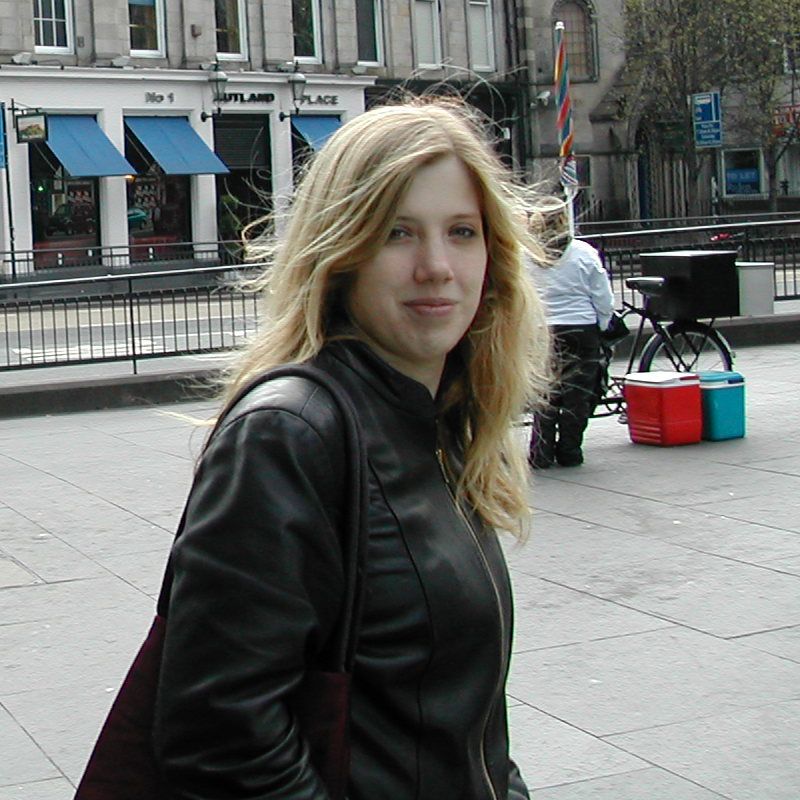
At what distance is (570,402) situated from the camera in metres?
11.0

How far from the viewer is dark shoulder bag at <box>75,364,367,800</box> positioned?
202 cm

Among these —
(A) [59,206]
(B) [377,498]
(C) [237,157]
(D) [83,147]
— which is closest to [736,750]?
(B) [377,498]

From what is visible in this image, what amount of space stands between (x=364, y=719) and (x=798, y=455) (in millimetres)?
9422

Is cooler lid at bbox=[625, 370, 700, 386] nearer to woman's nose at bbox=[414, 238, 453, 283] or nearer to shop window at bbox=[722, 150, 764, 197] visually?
woman's nose at bbox=[414, 238, 453, 283]

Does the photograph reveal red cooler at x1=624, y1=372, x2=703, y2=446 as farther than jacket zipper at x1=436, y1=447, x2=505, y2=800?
Yes

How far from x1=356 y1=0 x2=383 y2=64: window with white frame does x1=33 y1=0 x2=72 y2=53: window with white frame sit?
826cm

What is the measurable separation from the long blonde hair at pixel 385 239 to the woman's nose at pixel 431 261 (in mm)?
64

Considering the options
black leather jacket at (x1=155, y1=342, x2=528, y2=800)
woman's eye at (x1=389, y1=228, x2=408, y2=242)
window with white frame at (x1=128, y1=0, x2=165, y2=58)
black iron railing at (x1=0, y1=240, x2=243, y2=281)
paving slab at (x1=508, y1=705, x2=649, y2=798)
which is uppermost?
window with white frame at (x1=128, y1=0, x2=165, y2=58)

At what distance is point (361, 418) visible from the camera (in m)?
2.17

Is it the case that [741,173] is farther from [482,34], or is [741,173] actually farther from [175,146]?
[175,146]

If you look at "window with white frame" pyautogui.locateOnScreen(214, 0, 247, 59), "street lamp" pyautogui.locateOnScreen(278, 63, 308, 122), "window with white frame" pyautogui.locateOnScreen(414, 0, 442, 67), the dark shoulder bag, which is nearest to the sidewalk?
the dark shoulder bag

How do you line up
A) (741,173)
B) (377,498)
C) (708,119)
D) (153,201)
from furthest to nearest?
(741,173) → (153,201) → (708,119) → (377,498)

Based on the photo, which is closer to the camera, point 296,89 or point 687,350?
point 687,350

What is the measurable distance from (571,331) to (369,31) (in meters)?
32.7
